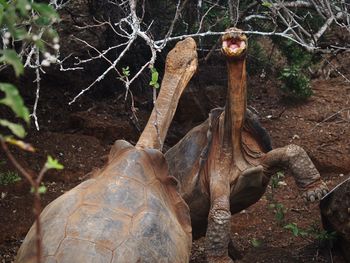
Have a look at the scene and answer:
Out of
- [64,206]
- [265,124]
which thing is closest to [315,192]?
[64,206]

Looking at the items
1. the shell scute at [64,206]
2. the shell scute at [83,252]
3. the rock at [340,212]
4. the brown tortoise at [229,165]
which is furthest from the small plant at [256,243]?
the shell scute at [83,252]

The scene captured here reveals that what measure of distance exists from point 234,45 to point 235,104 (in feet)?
1.30

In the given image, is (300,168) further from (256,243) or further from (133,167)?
(133,167)

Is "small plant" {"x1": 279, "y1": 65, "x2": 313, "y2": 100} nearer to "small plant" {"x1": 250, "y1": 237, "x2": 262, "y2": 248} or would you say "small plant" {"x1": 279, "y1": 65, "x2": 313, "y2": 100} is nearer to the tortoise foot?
"small plant" {"x1": 250, "y1": 237, "x2": 262, "y2": 248}

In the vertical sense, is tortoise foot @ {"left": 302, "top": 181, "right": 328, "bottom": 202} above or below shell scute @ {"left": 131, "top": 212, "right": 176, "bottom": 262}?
below

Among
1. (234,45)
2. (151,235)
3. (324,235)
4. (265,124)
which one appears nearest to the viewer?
(151,235)

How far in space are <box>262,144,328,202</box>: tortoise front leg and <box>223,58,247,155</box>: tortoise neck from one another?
0.21 metres

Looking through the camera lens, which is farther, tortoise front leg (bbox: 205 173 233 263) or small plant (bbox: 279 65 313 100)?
small plant (bbox: 279 65 313 100)

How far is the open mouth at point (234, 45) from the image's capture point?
3.63 metres

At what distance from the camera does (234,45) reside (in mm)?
3656

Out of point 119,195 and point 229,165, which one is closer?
point 119,195

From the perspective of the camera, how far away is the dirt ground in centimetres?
484

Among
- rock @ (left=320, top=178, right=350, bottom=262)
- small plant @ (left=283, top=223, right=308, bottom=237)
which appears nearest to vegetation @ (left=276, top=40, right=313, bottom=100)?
small plant @ (left=283, top=223, right=308, bottom=237)

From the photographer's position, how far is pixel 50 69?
6.58 meters
